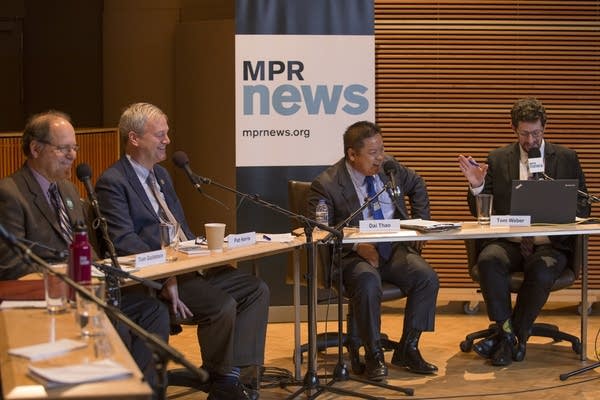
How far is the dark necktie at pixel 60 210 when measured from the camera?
15.9 feet

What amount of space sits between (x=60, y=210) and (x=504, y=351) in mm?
2764

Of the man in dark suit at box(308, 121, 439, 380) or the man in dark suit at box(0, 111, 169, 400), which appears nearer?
the man in dark suit at box(0, 111, 169, 400)

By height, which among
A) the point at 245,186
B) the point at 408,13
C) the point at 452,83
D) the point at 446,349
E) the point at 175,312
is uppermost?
the point at 408,13

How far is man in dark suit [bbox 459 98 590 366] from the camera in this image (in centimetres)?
617

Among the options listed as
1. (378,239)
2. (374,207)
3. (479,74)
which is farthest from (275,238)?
(479,74)

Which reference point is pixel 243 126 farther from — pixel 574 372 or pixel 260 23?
pixel 574 372

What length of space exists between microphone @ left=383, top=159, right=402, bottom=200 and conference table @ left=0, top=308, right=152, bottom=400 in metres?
2.32

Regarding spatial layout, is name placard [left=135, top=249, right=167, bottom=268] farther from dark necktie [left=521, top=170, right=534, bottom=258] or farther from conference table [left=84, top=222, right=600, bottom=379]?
dark necktie [left=521, top=170, right=534, bottom=258]

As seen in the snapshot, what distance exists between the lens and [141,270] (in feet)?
14.9

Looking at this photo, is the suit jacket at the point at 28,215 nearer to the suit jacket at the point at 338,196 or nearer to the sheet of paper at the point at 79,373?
the suit jacket at the point at 338,196

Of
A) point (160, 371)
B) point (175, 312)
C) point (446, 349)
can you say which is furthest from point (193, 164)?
point (160, 371)

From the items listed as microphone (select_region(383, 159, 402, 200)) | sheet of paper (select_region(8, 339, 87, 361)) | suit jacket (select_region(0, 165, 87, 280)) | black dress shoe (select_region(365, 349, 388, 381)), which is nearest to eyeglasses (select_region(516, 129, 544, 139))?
microphone (select_region(383, 159, 402, 200))

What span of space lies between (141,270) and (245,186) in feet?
8.45

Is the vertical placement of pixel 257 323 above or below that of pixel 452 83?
below
